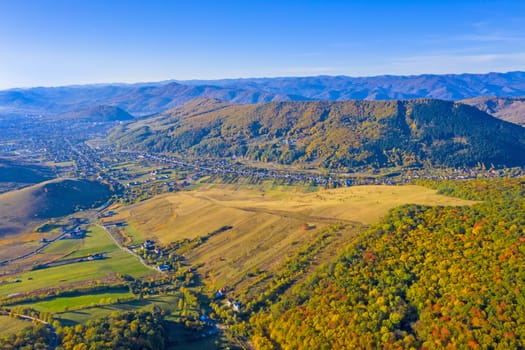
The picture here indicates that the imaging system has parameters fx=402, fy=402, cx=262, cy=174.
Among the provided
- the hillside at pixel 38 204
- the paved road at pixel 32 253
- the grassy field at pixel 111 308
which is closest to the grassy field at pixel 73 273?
the paved road at pixel 32 253

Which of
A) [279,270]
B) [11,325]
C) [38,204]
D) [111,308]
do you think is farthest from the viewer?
[38,204]

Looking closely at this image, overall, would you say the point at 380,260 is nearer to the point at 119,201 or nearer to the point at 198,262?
the point at 198,262

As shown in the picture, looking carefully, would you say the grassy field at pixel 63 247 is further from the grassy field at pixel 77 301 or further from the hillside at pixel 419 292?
the hillside at pixel 419 292

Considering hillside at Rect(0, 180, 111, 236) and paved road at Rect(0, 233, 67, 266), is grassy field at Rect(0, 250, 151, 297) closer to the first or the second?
paved road at Rect(0, 233, 67, 266)

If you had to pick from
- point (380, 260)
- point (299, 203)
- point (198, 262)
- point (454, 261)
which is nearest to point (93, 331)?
point (198, 262)

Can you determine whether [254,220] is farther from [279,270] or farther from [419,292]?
[419,292]

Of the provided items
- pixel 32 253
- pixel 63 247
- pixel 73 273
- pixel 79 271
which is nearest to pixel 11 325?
pixel 73 273
